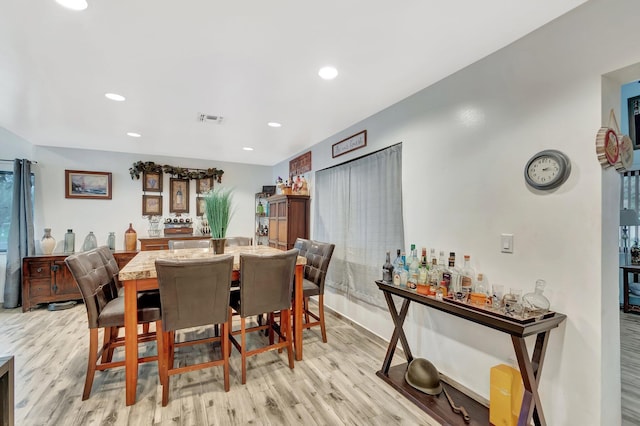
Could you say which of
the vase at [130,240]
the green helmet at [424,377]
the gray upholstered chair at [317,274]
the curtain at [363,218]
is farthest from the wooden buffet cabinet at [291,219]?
the green helmet at [424,377]

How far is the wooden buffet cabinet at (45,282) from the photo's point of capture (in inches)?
156

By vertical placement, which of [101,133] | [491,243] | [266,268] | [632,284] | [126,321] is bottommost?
[632,284]

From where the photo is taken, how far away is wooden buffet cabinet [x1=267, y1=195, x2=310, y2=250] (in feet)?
14.3

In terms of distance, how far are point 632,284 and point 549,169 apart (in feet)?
13.9

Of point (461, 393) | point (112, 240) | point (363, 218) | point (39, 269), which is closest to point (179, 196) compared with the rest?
point (112, 240)

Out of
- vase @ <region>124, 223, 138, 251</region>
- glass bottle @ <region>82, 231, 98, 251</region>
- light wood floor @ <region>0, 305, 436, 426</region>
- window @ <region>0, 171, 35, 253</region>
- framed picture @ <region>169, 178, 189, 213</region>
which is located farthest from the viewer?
framed picture @ <region>169, 178, 189, 213</region>

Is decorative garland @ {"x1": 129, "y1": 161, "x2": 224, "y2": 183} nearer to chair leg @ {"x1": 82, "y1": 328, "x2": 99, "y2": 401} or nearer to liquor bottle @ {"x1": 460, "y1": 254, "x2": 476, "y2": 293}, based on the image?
chair leg @ {"x1": 82, "y1": 328, "x2": 99, "y2": 401}

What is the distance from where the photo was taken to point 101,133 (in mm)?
3871

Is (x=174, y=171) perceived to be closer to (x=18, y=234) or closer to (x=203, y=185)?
(x=203, y=185)

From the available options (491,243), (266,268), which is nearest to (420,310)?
(491,243)

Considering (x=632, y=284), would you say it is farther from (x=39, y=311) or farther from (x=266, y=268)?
(x=39, y=311)

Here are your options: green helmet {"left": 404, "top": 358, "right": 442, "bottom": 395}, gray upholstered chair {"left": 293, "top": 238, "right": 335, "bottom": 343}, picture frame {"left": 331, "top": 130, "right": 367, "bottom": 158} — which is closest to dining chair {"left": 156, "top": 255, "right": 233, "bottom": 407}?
gray upholstered chair {"left": 293, "top": 238, "right": 335, "bottom": 343}

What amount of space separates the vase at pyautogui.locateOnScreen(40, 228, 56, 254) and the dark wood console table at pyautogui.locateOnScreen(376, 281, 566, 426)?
16.1 feet

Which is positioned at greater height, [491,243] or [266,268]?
[491,243]
